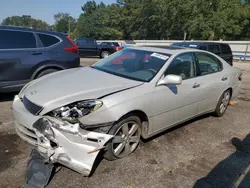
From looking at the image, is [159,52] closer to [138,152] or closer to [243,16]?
[138,152]

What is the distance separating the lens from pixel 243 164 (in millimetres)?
3508

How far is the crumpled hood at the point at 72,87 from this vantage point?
2916mm

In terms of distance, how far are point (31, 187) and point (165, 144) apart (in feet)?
7.06

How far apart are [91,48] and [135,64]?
608 inches

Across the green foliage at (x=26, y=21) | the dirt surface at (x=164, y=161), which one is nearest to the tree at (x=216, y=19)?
the dirt surface at (x=164, y=161)

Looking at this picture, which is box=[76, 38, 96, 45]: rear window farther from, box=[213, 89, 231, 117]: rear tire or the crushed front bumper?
the crushed front bumper

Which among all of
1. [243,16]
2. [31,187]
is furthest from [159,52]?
[243,16]

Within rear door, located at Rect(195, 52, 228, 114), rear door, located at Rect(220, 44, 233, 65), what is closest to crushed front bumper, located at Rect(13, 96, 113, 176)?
rear door, located at Rect(195, 52, 228, 114)

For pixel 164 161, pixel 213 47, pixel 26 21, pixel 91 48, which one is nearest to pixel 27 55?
pixel 164 161

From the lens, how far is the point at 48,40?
5785 mm

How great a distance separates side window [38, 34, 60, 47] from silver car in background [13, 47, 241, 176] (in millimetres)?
1972

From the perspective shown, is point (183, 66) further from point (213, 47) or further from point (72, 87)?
point (213, 47)

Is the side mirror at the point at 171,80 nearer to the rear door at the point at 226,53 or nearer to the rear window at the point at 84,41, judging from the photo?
the rear door at the point at 226,53

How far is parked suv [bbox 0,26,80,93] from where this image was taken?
525 centimetres
